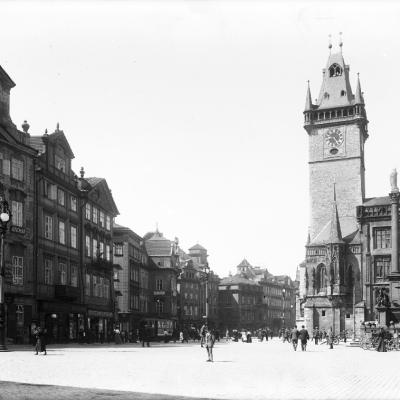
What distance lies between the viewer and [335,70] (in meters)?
106

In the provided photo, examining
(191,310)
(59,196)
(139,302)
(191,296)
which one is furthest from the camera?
(191,296)

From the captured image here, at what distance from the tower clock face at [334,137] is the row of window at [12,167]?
60984 mm

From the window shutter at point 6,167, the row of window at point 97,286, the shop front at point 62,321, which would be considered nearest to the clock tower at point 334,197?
the row of window at point 97,286


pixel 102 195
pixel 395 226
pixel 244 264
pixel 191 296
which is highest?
pixel 102 195

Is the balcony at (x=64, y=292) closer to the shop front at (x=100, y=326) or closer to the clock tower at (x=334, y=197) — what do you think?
the shop front at (x=100, y=326)

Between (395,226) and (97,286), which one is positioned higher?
(395,226)

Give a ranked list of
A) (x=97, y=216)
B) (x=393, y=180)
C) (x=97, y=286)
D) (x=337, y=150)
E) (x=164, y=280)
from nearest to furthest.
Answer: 1. (x=97, y=286)
2. (x=97, y=216)
3. (x=393, y=180)
4. (x=337, y=150)
5. (x=164, y=280)

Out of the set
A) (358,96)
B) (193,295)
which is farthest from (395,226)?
(193,295)

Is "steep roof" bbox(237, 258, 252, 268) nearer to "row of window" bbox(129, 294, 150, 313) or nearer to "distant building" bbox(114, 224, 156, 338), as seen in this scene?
"row of window" bbox(129, 294, 150, 313)

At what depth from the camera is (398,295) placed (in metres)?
70.9

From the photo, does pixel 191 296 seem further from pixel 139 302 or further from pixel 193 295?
pixel 139 302

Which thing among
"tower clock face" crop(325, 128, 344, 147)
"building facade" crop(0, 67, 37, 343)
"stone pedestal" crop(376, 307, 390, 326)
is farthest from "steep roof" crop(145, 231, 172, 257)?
"building facade" crop(0, 67, 37, 343)

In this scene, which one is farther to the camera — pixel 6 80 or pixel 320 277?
pixel 320 277

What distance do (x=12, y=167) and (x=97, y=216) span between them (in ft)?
65.9
